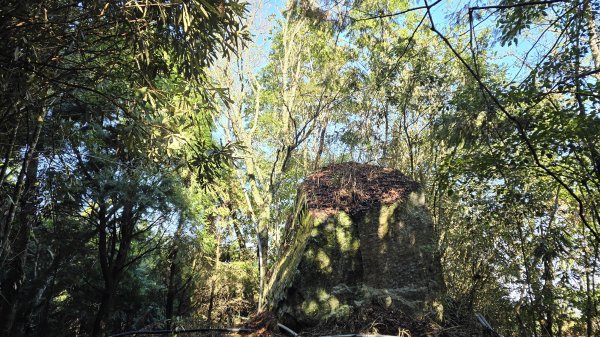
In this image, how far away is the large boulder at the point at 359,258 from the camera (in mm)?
5184

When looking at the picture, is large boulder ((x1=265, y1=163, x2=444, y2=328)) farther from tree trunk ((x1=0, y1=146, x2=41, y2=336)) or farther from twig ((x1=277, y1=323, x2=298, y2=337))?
tree trunk ((x1=0, y1=146, x2=41, y2=336))

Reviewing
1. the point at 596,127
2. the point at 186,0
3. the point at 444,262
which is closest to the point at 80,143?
the point at 186,0

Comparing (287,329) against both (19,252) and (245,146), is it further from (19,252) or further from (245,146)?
(19,252)

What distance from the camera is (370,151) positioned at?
8742 mm

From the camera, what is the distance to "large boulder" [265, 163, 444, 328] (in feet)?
17.0

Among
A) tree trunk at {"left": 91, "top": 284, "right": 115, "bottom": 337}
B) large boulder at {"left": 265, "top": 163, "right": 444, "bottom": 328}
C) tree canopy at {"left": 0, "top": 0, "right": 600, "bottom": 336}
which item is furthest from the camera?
tree trunk at {"left": 91, "top": 284, "right": 115, "bottom": 337}

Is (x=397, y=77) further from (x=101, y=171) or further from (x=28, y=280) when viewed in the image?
(x=28, y=280)

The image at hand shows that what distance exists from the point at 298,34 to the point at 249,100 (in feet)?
13.2

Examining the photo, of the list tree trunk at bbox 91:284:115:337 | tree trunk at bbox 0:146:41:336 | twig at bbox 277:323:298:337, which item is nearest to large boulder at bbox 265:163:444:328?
twig at bbox 277:323:298:337

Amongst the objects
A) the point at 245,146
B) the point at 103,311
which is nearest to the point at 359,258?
the point at 245,146

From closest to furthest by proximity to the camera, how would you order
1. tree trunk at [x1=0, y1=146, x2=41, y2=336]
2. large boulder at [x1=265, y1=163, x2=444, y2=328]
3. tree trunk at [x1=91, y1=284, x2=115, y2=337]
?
1. large boulder at [x1=265, y1=163, x2=444, y2=328]
2. tree trunk at [x1=0, y1=146, x2=41, y2=336]
3. tree trunk at [x1=91, y1=284, x2=115, y2=337]

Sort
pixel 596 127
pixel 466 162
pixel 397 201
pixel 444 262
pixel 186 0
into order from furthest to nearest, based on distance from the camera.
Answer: pixel 444 262, pixel 397 201, pixel 466 162, pixel 596 127, pixel 186 0

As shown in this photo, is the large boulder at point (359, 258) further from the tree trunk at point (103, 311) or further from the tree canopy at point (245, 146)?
the tree trunk at point (103, 311)

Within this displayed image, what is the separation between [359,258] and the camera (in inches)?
226
